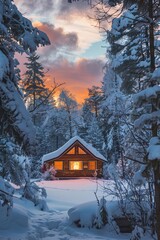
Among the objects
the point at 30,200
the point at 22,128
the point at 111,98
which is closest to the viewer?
the point at 22,128

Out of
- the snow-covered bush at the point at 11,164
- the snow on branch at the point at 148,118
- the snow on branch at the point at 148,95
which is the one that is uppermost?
the snow on branch at the point at 148,95

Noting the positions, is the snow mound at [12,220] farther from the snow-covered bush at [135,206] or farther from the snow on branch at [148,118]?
the snow on branch at [148,118]

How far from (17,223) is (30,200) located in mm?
5156

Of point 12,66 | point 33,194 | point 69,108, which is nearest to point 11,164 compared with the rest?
point 33,194

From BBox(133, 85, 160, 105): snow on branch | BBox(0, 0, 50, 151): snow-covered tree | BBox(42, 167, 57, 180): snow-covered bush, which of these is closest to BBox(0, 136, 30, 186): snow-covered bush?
BBox(0, 0, 50, 151): snow-covered tree

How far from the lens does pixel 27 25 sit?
245 inches

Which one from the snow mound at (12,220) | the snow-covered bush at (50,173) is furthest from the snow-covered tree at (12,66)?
the snow-covered bush at (50,173)

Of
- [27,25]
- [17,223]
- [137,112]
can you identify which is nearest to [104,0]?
[27,25]

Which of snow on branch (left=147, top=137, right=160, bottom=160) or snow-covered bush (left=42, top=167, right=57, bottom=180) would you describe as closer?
snow on branch (left=147, top=137, right=160, bottom=160)

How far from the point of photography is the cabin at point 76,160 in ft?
123

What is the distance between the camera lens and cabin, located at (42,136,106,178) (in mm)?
37406

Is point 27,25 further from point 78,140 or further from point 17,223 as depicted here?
point 78,140

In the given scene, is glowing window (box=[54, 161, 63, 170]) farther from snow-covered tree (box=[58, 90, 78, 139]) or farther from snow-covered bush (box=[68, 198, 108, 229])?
snow-covered bush (box=[68, 198, 108, 229])

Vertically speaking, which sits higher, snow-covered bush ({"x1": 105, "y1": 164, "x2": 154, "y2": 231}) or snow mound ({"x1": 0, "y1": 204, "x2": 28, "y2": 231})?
snow-covered bush ({"x1": 105, "y1": 164, "x2": 154, "y2": 231})
